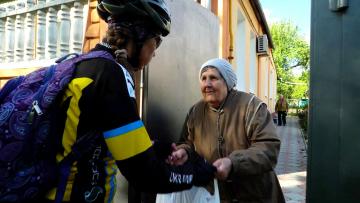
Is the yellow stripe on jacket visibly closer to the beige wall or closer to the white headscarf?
the white headscarf

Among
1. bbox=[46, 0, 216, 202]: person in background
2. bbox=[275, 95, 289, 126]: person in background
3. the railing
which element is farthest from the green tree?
bbox=[46, 0, 216, 202]: person in background

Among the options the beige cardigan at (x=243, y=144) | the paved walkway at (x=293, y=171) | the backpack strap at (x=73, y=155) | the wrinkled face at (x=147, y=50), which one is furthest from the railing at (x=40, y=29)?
the paved walkway at (x=293, y=171)

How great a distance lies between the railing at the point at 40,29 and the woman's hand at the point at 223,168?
2.55 metres

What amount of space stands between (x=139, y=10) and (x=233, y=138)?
1.14m

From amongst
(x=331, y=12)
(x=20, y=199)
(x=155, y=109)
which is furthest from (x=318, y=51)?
(x=155, y=109)

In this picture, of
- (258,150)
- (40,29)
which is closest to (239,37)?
(40,29)

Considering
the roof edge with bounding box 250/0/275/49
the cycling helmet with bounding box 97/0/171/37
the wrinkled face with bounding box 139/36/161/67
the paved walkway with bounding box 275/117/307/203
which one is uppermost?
the roof edge with bounding box 250/0/275/49

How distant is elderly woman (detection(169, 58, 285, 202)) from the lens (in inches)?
89.3

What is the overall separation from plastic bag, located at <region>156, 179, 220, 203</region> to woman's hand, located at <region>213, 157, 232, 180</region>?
0.77 feet

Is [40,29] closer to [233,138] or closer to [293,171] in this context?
[233,138]

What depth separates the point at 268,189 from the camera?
97.1 inches

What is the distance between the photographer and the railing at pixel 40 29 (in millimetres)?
4148

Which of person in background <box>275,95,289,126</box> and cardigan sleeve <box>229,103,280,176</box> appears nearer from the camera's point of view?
cardigan sleeve <box>229,103,280,176</box>

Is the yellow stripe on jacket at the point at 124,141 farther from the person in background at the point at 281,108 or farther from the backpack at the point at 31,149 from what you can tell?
the person in background at the point at 281,108
